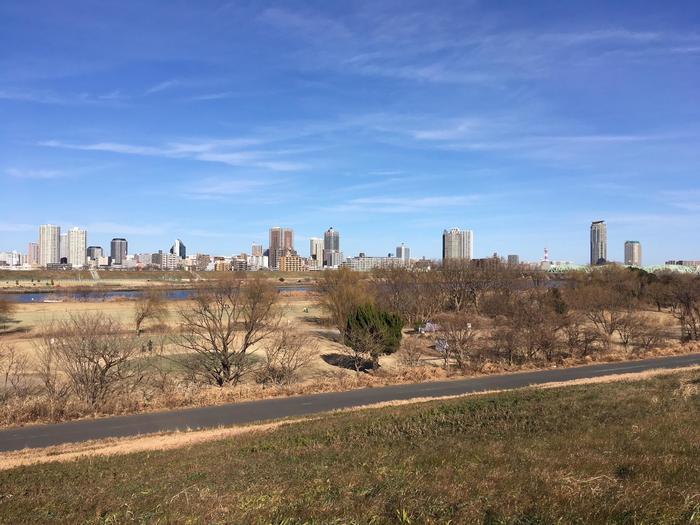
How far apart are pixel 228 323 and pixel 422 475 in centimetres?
2430

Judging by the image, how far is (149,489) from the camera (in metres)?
7.43

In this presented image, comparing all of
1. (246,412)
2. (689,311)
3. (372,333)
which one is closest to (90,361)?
(246,412)

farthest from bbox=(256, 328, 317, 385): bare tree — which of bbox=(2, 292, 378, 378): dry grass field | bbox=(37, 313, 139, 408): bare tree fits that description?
bbox=(37, 313, 139, 408): bare tree

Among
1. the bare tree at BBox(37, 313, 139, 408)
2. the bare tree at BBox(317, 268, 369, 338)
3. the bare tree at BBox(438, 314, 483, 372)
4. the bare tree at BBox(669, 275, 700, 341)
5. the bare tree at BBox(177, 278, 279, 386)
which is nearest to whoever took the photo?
the bare tree at BBox(37, 313, 139, 408)

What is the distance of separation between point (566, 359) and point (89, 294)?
90.7m

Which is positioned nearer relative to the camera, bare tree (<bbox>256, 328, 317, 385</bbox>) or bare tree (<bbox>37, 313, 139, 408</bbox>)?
Answer: bare tree (<bbox>37, 313, 139, 408</bbox>)

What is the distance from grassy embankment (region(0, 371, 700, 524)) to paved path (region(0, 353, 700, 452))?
6615 millimetres

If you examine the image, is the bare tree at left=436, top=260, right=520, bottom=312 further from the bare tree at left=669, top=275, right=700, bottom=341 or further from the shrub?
the shrub

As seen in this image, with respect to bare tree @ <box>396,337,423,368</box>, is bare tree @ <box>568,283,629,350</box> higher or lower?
higher

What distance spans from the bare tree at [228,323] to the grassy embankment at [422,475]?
59.5ft

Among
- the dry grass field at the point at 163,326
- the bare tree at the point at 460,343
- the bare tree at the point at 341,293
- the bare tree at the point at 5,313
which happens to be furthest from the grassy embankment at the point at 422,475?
the bare tree at the point at 5,313

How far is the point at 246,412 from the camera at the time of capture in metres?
20.8

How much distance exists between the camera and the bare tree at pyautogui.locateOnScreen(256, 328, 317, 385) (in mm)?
29922

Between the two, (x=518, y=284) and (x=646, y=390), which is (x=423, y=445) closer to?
(x=646, y=390)
